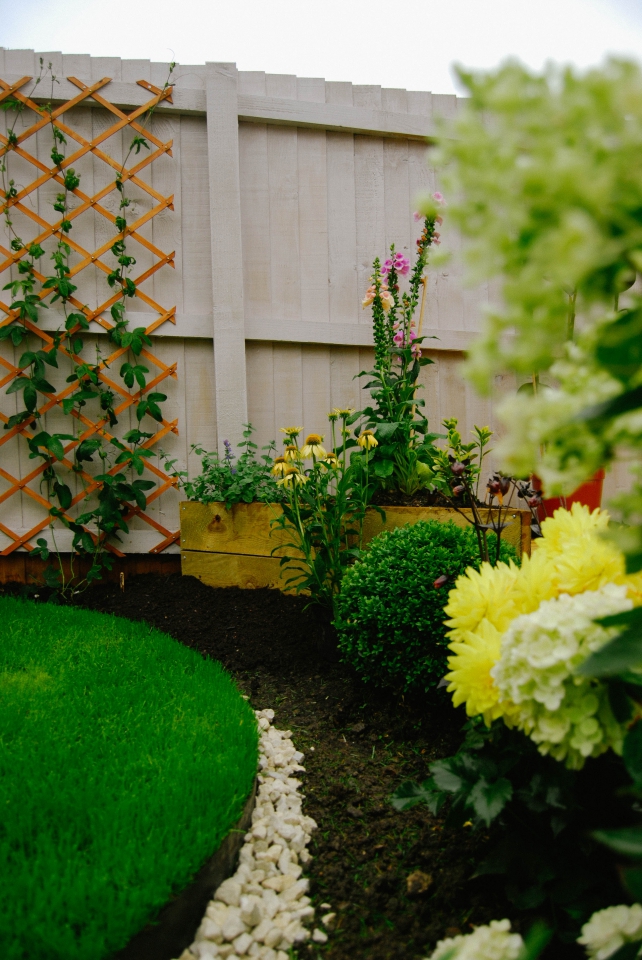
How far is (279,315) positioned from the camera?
312 centimetres

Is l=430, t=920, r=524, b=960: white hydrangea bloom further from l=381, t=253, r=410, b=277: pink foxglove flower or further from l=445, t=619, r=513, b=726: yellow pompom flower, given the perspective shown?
l=381, t=253, r=410, b=277: pink foxglove flower

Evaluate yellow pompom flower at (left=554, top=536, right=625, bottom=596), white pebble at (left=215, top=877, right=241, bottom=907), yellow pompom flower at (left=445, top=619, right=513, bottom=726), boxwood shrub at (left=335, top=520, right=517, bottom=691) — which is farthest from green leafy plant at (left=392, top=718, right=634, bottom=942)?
boxwood shrub at (left=335, top=520, right=517, bottom=691)

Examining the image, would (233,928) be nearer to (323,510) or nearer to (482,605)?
(482,605)

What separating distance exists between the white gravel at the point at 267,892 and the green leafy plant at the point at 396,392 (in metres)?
1.41

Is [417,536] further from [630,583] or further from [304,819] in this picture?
[630,583]

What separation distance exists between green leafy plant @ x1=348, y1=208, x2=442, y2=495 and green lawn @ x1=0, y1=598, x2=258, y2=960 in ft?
3.73

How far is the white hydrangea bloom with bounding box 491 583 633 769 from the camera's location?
0.79 m

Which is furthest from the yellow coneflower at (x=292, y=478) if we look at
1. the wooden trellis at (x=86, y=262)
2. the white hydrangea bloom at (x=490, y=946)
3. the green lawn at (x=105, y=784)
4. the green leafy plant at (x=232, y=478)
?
the white hydrangea bloom at (x=490, y=946)

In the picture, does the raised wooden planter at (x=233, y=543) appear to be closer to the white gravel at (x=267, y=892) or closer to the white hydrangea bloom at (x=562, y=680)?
the white gravel at (x=267, y=892)

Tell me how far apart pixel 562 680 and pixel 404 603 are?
3.09 ft

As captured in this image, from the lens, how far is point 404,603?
68.4 inches

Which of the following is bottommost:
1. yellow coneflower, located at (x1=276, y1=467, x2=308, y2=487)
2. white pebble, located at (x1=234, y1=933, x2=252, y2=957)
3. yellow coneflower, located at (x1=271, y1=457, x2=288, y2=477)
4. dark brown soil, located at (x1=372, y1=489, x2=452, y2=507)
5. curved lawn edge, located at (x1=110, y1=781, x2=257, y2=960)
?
white pebble, located at (x1=234, y1=933, x2=252, y2=957)

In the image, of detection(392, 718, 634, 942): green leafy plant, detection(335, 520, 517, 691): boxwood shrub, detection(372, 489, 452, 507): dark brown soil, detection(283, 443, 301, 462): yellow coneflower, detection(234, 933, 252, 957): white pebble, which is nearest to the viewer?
detection(392, 718, 634, 942): green leafy plant

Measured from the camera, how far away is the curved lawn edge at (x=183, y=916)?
3.11 ft
